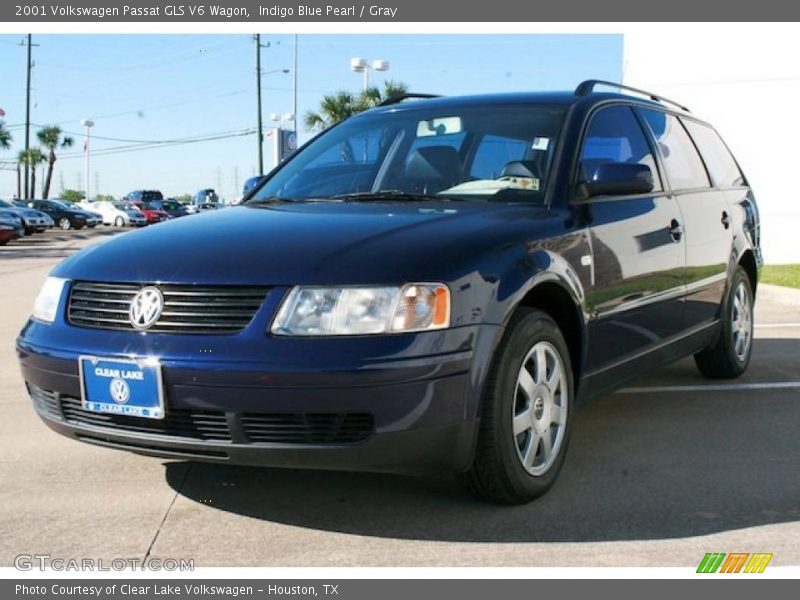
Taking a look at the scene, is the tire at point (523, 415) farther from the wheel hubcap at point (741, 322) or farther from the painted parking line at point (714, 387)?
the wheel hubcap at point (741, 322)

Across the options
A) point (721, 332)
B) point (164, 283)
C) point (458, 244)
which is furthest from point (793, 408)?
point (164, 283)

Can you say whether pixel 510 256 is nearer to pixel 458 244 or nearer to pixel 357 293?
pixel 458 244

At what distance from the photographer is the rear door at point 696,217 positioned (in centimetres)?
500

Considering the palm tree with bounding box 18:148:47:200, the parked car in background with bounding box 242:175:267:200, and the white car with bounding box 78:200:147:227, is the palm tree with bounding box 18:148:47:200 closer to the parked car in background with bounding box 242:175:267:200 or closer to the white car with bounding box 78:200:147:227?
the white car with bounding box 78:200:147:227

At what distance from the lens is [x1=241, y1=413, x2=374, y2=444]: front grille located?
3039mm

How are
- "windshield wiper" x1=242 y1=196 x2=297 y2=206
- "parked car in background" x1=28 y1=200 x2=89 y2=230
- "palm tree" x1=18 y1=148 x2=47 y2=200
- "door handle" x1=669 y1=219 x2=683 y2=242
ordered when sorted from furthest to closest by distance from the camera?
"palm tree" x1=18 y1=148 x2=47 y2=200, "parked car in background" x1=28 y1=200 x2=89 y2=230, "door handle" x1=669 y1=219 x2=683 y2=242, "windshield wiper" x1=242 y1=196 x2=297 y2=206

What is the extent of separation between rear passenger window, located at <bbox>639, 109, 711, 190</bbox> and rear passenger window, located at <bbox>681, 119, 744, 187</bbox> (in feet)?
0.51

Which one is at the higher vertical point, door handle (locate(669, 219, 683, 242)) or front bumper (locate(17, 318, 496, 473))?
door handle (locate(669, 219, 683, 242))

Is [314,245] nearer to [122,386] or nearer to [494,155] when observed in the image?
[122,386]

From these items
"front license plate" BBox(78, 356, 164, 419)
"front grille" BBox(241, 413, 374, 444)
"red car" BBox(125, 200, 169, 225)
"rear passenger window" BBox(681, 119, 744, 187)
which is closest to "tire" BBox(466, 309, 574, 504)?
"front grille" BBox(241, 413, 374, 444)

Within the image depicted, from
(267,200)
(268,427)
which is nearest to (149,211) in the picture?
(267,200)

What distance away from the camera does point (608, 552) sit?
10.1ft

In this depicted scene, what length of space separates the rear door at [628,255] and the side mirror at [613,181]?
0.07 m

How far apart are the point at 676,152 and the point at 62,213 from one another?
38648 mm
